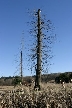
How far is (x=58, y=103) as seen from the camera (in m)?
6.38

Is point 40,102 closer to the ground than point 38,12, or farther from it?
closer to the ground

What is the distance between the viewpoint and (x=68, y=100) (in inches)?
263

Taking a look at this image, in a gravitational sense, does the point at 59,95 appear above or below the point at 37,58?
below

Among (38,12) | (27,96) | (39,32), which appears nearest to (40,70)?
(39,32)

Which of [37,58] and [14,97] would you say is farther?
[37,58]

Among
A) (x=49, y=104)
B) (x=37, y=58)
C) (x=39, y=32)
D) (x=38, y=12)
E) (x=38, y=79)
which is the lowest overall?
(x=49, y=104)

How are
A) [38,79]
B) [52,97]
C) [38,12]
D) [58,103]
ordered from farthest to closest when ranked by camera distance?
[38,12] → [38,79] → [52,97] → [58,103]

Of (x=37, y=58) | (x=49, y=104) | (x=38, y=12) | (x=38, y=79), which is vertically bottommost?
(x=49, y=104)

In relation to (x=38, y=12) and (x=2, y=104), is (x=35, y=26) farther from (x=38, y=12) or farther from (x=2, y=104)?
(x=2, y=104)

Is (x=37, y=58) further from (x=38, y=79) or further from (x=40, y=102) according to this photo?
(x=40, y=102)

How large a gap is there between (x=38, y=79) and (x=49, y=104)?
21133 millimetres

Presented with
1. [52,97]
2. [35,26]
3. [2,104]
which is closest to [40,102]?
[52,97]

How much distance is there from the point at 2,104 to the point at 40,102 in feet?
2.57

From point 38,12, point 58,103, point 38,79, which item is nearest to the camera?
point 58,103
